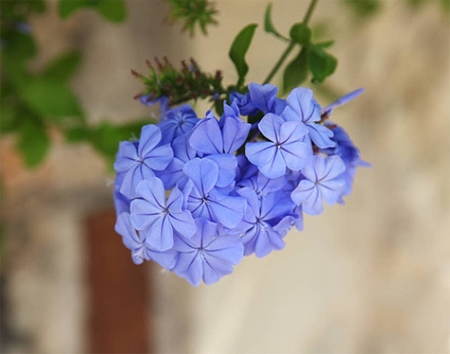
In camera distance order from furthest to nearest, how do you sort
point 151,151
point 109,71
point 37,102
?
1. point 109,71
2. point 37,102
3. point 151,151

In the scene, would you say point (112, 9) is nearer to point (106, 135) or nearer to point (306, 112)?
point (106, 135)

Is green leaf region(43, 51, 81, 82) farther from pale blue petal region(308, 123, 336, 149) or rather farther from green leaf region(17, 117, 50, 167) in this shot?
pale blue petal region(308, 123, 336, 149)

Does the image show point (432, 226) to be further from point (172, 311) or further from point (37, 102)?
point (37, 102)

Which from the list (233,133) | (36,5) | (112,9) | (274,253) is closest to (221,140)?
(233,133)

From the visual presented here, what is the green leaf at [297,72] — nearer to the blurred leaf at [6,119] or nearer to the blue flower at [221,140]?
the blue flower at [221,140]

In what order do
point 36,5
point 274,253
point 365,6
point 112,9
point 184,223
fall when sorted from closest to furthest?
point 184,223 < point 112,9 < point 36,5 < point 365,6 < point 274,253

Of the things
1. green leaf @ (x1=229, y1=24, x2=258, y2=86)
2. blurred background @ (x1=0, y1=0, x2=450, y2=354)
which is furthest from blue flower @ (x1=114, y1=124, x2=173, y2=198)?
blurred background @ (x1=0, y1=0, x2=450, y2=354)

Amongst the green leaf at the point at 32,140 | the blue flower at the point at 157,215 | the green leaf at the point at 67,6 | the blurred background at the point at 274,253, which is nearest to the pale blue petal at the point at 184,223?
the blue flower at the point at 157,215

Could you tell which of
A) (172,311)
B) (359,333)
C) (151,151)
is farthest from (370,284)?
(151,151)
